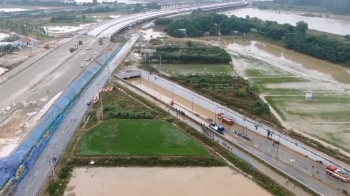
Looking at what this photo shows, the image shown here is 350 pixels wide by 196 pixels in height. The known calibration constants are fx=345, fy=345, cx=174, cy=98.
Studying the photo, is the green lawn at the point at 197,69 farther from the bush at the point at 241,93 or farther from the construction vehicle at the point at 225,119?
the construction vehicle at the point at 225,119

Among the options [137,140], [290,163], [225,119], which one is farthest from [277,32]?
[137,140]

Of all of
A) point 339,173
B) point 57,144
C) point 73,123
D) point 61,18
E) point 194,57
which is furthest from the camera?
point 61,18

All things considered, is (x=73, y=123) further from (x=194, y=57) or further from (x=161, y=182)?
(x=194, y=57)

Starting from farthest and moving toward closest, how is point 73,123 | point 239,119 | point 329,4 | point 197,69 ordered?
point 329,4 < point 197,69 < point 239,119 < point 73,123

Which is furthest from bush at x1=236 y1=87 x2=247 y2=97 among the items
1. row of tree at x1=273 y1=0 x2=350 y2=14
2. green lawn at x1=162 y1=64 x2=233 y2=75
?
row of tree at x1=273 y1=0 x2=350 y2=14

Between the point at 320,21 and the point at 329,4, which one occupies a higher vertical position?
the point at 329,4

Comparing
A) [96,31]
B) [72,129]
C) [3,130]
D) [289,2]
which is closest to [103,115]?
[72,129]

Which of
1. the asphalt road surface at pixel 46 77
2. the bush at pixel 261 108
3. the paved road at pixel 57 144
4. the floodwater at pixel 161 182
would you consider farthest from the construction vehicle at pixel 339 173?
the asphalt road surface at pixel 46 77

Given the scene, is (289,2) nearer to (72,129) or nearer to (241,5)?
(241,5)
